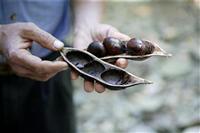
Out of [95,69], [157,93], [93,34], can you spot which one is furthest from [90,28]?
[157,93]

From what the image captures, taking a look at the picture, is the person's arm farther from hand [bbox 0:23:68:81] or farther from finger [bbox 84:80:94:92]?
hand [bbox 0:23:68:81]

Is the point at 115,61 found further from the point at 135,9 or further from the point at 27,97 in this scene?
the point at 135,9

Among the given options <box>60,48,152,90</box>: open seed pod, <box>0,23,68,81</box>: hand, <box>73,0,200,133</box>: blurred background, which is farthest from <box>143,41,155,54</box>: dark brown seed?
<box>73,0,200,133</box>: blurred background

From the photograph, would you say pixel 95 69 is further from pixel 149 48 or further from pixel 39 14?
pixel 39 14

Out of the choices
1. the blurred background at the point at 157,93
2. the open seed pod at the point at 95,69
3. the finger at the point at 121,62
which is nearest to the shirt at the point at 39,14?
the open seed pod at the point at 95,69

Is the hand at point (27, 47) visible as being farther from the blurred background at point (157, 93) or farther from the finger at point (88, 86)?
the blurred background at point (157, 93)
